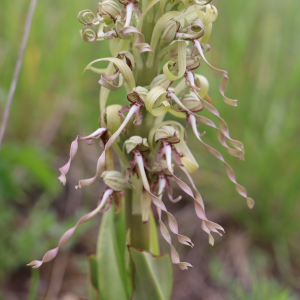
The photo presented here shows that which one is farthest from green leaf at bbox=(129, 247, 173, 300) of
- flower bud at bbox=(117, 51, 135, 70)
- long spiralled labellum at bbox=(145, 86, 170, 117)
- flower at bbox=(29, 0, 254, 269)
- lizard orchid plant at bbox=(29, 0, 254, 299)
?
flower bud at bbox=(117, 51, 135, 70)

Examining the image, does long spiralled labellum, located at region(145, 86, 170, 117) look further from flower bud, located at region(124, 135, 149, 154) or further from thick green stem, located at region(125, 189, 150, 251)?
thick green stem, located at region(125, 189, 150, 251)

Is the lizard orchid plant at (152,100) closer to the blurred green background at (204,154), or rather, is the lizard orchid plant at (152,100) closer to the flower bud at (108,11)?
the flower bud at (108,11)

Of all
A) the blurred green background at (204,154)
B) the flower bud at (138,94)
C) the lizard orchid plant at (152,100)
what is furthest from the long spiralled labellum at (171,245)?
the blurred green background at (204,154)

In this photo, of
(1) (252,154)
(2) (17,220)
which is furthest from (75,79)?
(1) (252,154)

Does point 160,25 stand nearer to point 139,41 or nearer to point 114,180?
point 139,41

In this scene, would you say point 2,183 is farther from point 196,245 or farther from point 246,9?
point 246,9
